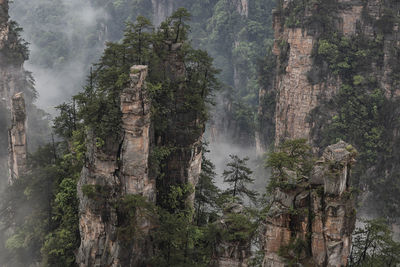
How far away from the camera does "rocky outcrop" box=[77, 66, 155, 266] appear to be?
25172 mm

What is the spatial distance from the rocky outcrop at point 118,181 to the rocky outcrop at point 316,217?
8.19 meters

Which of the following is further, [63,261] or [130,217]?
[63,261]

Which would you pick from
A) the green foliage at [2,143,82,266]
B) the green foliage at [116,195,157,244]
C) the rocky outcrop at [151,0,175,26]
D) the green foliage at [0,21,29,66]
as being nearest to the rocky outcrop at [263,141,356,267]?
the green foliage at [116,195,157,244]

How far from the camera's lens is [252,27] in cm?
9775

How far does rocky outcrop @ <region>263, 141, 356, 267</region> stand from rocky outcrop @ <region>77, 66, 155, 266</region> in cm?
819

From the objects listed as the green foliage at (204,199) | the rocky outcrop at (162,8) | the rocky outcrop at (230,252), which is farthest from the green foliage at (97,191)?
the rocky outcrop at (162,8)

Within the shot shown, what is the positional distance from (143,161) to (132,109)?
9.38ft

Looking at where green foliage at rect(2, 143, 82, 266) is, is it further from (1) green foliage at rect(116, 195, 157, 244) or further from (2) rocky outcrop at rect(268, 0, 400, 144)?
(2) rocky outcrop at rect(268, 0, 400, 144)

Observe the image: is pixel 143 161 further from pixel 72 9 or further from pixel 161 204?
pixel 72 9

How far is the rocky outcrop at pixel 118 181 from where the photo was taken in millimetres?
25172

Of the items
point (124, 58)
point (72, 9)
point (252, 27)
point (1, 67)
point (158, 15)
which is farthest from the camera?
point (72, 9)

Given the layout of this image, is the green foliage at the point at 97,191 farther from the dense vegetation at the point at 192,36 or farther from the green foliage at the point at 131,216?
the dense vegetation at the point at 192,36

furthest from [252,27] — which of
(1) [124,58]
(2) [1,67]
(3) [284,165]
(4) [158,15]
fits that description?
(3) [284,165]

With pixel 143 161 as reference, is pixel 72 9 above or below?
above
